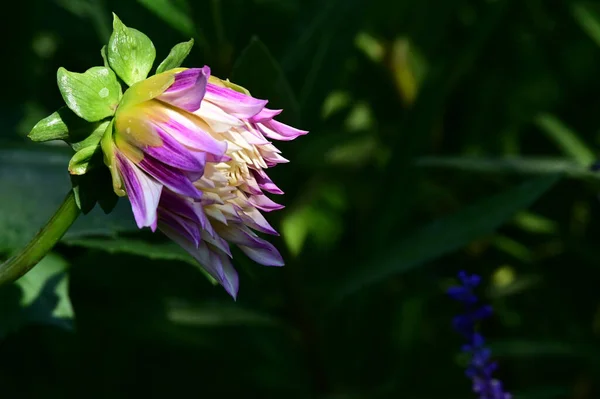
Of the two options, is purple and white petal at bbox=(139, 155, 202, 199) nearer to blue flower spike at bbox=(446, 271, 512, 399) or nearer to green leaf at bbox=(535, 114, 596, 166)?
blue flower spike at bbox=(446, 271, 512, 399)

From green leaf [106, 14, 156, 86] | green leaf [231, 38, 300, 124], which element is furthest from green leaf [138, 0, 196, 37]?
green leaf [106, 14, 156, 86]

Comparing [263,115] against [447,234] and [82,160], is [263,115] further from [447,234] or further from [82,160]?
[447,234]

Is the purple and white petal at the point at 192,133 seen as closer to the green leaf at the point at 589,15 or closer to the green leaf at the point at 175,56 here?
the green leaf at the point at 175,56

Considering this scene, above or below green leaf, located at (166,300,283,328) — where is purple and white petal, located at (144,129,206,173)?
above

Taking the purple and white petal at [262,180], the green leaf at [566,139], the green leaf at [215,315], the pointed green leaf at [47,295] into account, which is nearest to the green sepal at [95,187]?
the purple and white petal at [262,180]

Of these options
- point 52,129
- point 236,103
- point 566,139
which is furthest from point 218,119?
point 566,139

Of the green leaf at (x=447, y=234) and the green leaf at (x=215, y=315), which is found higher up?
the green leaf at (x=447, y=234)
